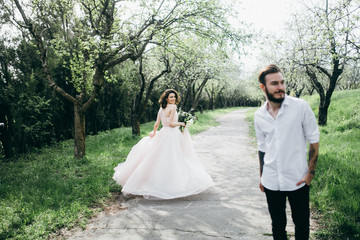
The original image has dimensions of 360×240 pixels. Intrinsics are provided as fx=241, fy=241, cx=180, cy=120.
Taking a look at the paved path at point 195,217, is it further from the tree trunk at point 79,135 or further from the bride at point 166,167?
the tree trunk at point 79,135

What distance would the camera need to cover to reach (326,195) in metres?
4.47

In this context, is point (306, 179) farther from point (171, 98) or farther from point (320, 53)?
point (320, 53)

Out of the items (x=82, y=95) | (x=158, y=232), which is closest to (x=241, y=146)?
(x=82, y=95)

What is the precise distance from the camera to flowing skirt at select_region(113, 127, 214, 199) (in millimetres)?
5039

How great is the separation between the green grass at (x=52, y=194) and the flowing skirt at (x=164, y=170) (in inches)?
28.8

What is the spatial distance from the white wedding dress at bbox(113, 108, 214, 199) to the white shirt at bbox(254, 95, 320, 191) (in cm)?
282

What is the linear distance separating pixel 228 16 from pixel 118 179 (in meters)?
6.62

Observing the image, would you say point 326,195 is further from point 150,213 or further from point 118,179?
point 118,179

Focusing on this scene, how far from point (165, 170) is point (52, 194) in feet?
8.19

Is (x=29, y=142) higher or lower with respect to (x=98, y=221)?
higher

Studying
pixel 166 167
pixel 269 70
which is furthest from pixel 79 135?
pixel 269 70

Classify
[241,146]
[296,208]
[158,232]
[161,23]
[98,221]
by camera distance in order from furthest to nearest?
1. [241,146]
2. [161,23]
3. [98,221]
4. [158,232]
5. [296,208]

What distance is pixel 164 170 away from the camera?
5238mm

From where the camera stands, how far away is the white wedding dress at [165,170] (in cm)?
504
